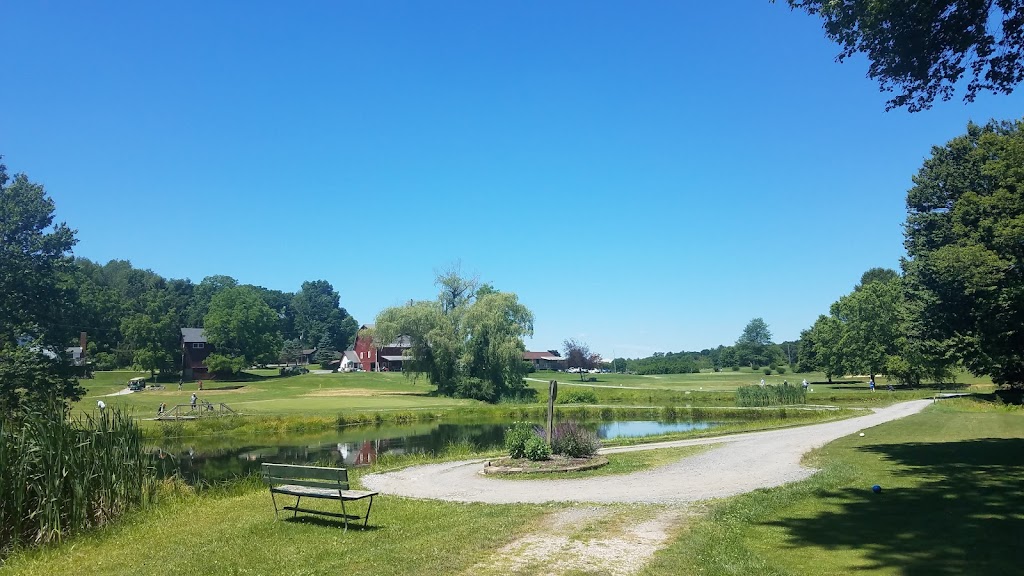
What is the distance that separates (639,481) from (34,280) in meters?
46.5

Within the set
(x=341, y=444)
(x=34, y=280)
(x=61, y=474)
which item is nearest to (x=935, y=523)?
(x=61, y=474)

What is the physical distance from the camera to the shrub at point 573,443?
18.3 m

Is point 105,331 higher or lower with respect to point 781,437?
higher

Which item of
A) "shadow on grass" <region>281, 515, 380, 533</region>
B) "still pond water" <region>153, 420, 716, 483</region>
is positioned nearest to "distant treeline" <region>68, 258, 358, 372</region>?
"still pond water" <region>153, 420, 716, 483</region>

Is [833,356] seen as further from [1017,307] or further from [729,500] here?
[729,500]

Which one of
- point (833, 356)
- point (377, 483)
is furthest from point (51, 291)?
point (833, 356)

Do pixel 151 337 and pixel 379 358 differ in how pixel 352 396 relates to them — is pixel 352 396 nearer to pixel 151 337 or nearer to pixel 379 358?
pixel 151 337

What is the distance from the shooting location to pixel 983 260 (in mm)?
27250

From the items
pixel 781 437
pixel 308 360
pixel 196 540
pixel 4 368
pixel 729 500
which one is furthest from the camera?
pixel 308 360

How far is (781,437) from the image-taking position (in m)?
24.5

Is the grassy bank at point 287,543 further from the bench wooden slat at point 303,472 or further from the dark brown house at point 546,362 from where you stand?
the dark brown house at point 546,362

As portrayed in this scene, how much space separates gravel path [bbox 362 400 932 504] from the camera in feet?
43.2

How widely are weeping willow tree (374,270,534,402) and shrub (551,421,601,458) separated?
40.2 meters

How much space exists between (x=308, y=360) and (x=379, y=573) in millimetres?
147150
